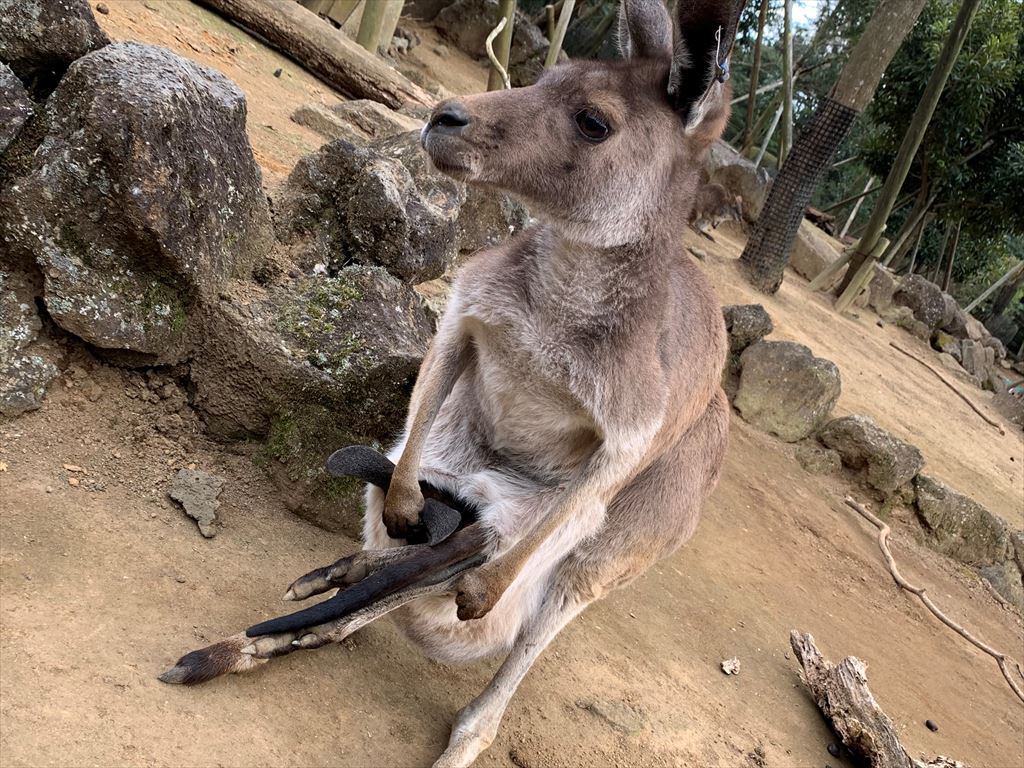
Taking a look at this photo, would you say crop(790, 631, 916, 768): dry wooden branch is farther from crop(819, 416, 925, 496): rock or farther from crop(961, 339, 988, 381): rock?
crop(961, 339, 988, 381): rock

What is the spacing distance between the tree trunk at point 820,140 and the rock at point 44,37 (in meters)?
9.58

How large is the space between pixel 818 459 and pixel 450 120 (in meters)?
5.28

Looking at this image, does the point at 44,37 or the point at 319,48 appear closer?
the point at 44,37

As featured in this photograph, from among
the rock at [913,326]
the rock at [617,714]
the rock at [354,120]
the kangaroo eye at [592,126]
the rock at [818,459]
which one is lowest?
the rock at [617,714]

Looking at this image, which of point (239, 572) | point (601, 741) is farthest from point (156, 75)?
point (601, 741)

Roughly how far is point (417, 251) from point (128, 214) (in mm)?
1283

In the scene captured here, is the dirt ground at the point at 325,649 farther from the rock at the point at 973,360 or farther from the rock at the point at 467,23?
the rock at the point at 467,23

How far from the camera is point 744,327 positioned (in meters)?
6.95

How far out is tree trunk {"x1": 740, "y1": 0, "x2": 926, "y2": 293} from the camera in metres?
10.00

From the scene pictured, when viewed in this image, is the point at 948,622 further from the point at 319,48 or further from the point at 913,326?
the point at 913,326

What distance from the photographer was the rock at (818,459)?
21.3ft

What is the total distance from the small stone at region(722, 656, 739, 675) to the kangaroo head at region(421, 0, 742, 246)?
2.35m

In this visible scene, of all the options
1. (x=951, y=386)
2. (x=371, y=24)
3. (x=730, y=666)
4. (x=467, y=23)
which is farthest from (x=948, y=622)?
(x=467, y=23)

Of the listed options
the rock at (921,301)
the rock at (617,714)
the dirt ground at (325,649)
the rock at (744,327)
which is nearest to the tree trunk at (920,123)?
the rock at (921,301)
